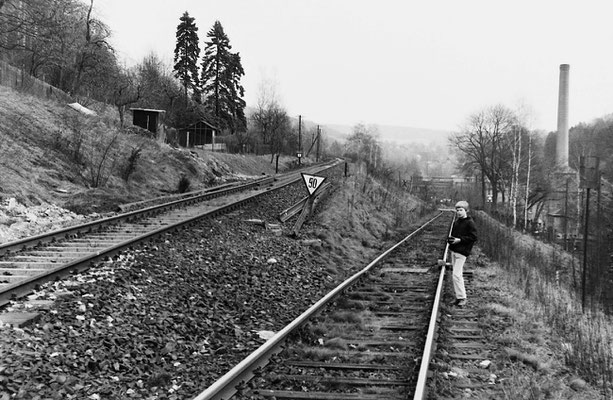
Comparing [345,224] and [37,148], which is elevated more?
[37,148]

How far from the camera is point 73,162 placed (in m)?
17.8

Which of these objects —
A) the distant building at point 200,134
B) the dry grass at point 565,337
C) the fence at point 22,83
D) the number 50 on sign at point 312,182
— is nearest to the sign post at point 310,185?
the number 50 on sign at point 312,182

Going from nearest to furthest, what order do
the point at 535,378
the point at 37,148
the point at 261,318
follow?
the point at 535,378, the point at 261,318, the point at 37,148

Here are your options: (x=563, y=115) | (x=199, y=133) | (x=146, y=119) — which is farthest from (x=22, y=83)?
(x=563, y=115)

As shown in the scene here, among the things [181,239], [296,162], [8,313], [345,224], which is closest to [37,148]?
[181,239]

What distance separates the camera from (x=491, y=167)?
6212 cm

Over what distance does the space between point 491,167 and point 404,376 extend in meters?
61.1

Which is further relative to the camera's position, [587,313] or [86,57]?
[86,57]

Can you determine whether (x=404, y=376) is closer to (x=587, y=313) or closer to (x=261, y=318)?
(x=261, y=318)

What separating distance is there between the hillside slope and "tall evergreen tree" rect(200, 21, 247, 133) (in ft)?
109

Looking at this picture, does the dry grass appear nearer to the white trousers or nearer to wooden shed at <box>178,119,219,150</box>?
the white trousers

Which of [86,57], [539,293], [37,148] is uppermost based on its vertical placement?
[86,57]

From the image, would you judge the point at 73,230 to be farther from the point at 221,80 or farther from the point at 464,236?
the point at 221,80

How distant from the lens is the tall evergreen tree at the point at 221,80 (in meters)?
58.7
